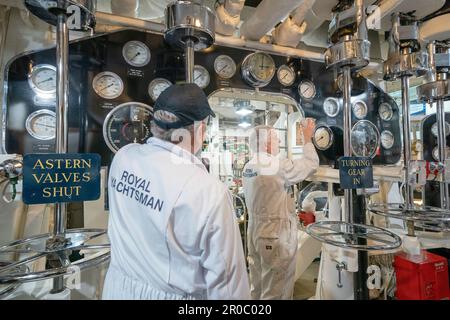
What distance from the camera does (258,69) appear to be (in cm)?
182

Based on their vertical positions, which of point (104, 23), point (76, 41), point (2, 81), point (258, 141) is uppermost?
point (104, 23)

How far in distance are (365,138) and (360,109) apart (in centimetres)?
27

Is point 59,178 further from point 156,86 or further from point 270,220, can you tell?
point 270,220

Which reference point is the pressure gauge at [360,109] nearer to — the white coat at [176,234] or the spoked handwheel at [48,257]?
the white coat at [176,234]

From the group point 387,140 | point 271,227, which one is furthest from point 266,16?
point 271,227

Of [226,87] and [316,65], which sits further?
[316,65]

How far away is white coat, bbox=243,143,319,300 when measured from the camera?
2236 millimetres

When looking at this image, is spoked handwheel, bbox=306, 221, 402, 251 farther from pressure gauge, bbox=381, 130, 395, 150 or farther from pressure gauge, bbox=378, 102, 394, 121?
pressure gauge, bbox=378, 102, 394, 121

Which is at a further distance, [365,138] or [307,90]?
[365,138]

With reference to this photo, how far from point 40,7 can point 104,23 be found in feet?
2.08
